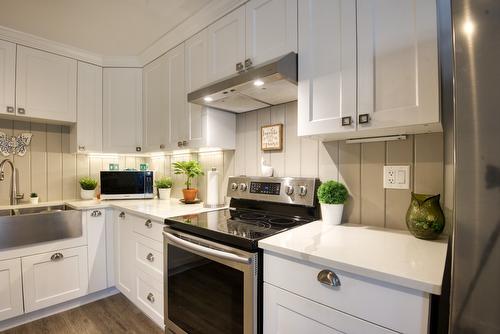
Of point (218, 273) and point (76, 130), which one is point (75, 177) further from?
point (218, 273)

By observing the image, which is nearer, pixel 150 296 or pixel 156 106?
pixel 150 296

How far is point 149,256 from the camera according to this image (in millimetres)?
1734

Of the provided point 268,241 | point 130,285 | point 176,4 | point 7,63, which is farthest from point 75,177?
point 268,241

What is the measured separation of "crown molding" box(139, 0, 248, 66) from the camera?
1.66 meters

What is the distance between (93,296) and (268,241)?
2026 mm

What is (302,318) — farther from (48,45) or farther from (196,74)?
(48,45)

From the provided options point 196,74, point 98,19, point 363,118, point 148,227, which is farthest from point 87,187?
point 363,118

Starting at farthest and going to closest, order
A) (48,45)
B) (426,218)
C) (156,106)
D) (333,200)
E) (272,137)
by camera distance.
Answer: (156,106) < (48,45) < (272,137) < (333,200) < (426,218)

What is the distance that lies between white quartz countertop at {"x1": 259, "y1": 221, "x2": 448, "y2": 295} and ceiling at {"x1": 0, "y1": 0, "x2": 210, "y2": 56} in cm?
168

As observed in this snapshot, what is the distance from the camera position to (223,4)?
166cm

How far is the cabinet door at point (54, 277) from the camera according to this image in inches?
72.7

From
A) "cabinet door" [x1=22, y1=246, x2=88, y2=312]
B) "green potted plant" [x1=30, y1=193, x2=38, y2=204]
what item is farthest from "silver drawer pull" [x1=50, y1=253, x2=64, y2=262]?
"green potted plant" [x1=30, y1=193, x2=38, y2=204]

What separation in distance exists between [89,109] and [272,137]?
1963 mm

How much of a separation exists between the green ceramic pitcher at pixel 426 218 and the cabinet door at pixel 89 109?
2.71 m
